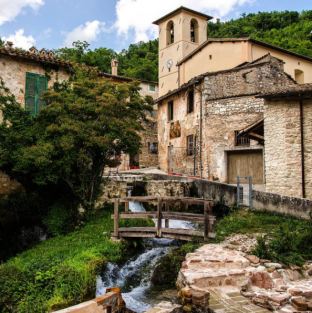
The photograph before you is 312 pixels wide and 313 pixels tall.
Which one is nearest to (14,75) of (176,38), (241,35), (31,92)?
(31,92)

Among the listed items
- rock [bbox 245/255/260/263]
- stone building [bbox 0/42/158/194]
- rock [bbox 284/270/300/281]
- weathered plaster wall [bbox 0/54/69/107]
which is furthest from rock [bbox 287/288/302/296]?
weathered plaster wall [bbox 0/54/69/107]

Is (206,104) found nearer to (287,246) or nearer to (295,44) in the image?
(287,246)

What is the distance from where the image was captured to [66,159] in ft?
38.5

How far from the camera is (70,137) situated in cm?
1167

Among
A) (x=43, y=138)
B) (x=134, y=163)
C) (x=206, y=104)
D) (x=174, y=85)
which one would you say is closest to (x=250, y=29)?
(x=174, y=85)

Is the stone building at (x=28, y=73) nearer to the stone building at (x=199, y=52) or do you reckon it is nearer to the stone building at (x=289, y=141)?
the stone building at (x=289, y=141)

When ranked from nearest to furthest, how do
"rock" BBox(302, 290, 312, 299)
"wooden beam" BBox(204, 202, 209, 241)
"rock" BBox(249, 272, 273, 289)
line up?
"rock" BBox(302, 290, 312, 299), "rock" BBox(249, 272, 273, 289), "wooden beam" BBox(204, 202, 209, 241)

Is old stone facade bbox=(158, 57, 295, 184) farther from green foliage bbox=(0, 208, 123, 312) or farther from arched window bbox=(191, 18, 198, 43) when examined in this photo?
arched window bbox=(191, 18, 198, 43)

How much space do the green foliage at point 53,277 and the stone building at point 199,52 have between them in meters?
17.2

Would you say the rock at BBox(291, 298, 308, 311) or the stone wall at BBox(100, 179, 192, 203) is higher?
the stone wall at BBox(100, 179, 192, 203)

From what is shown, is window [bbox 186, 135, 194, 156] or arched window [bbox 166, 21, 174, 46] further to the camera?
arched window [bbox 166, 21, 174, 46]

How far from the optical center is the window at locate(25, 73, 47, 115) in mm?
13970

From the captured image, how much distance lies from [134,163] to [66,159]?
2191 centimetres

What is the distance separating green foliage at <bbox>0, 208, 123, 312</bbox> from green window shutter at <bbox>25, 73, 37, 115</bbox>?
719cm
